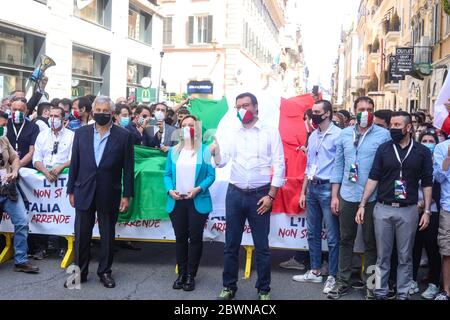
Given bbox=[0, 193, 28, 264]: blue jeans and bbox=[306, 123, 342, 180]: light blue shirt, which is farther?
bbox=[0, 193, 28, 264]: blue jeans

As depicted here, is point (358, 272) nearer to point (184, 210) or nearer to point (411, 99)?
point (184, 210)

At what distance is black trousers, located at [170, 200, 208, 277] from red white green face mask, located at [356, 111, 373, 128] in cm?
191

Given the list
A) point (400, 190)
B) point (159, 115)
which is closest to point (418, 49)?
Answer: point (159, 115)

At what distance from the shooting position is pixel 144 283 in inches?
229

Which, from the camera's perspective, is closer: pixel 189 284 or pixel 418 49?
pixel 189 284

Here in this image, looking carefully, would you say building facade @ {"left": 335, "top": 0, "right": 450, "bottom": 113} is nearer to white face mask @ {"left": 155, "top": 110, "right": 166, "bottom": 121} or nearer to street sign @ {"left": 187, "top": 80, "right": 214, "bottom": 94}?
street sign @ {"left": 187, "top": 80, "right": 214, "bottom": 94}

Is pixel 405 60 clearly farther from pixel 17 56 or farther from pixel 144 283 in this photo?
pixel 144 283

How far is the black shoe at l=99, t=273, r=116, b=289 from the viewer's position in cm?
563

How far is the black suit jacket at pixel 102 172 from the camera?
5621mm

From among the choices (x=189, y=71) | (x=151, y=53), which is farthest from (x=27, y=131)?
(x=189, y=71)

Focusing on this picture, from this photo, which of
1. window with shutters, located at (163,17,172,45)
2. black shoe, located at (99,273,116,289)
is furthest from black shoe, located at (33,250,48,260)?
window with shutters, located at (163,17,172,45)

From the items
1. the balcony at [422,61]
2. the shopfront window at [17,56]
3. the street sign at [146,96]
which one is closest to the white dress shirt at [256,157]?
the shopfront window at [17,56]

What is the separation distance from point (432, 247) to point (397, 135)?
1448 millimetres
